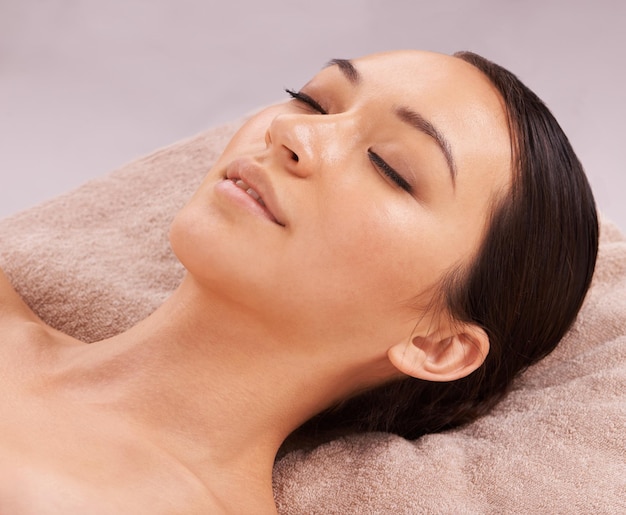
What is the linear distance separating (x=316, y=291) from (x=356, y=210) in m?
0.13

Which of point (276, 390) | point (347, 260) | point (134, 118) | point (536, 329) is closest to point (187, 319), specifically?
point (276, 390)

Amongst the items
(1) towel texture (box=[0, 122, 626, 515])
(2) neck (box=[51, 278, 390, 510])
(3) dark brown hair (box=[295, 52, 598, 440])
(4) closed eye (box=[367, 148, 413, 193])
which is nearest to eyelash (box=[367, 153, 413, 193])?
(4) closed eye (box=[367, 148, 413, 193])

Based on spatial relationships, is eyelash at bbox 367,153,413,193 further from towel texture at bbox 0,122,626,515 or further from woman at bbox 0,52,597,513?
towel texture at bbox 0,122,626,515

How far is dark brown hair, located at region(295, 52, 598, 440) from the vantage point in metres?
1.32

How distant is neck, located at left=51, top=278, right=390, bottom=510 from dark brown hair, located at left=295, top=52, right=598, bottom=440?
7.6 inches

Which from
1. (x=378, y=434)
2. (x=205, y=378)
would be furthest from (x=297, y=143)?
(x=378, y=434)

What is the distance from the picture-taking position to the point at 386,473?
1.39 metres

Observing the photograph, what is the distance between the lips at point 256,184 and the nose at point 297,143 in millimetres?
36

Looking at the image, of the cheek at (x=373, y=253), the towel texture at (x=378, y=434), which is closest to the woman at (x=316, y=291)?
the cheek at (x=373, y=253)

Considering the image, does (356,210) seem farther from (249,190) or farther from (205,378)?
(205,378)

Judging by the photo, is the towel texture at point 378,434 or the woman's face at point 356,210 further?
the towel texture at point 378,434

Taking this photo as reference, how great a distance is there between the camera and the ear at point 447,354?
1.35m

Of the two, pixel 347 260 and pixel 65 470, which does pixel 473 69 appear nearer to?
pixel 347 260

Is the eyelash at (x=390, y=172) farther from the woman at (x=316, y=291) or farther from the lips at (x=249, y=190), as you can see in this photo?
the lips at (x=249, y=190)
